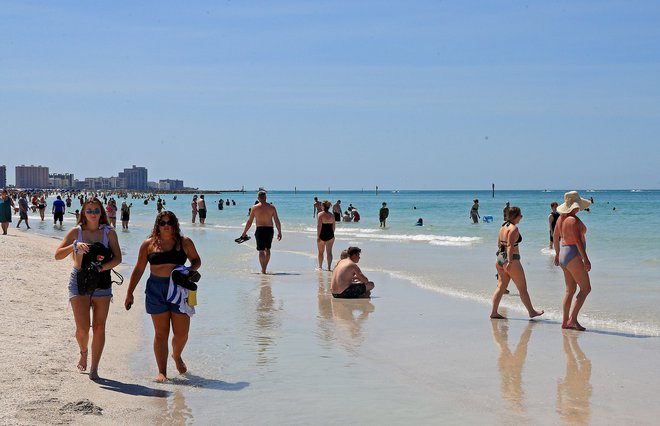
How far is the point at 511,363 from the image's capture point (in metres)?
7.11

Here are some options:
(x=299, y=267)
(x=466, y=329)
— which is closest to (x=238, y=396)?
(x=466, y=329)

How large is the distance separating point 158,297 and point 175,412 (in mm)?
1071

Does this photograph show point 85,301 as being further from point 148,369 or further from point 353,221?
point 353,221

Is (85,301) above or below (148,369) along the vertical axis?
above

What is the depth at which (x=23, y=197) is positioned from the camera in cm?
3058

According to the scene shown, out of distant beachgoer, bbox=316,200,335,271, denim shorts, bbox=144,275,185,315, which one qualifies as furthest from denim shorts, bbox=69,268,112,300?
distant beachgoer, bbox=316,200,335,271

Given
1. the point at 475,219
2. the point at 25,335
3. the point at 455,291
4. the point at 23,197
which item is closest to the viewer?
the point at 25,335

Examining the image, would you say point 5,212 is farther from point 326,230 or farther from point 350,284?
point 350,284

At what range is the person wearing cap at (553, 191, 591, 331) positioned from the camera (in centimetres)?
879

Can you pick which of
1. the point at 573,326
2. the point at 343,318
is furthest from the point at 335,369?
the point at 573,326

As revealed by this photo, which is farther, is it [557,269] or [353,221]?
[353,221]

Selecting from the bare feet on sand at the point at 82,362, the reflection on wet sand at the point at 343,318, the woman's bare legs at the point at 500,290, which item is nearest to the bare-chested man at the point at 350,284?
the reflection on wet sand at the point at 343,318

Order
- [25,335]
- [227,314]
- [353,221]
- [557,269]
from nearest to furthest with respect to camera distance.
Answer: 1. [25,335]
2. [227,314]
3. [557,269]
4. [353,221]

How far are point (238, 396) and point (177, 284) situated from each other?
1.03 metres
